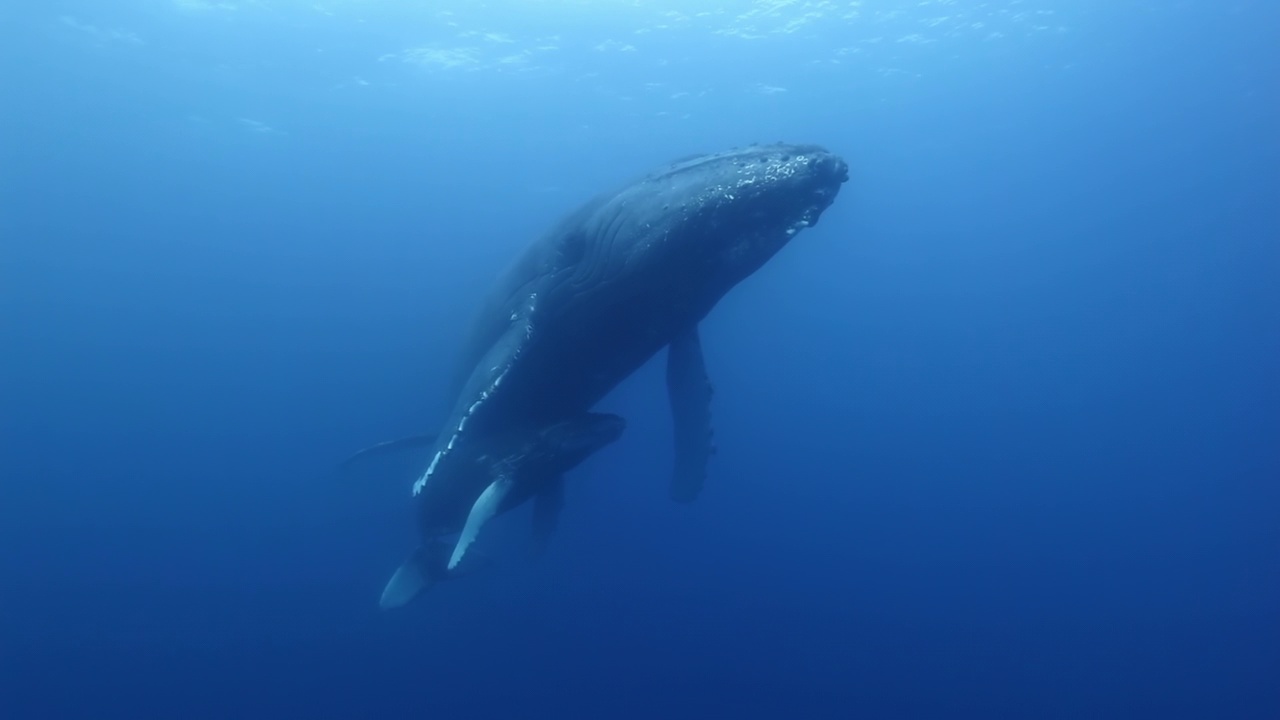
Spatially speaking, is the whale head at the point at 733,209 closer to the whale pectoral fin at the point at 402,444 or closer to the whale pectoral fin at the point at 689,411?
the whale pectoral fin at the point at 689,411

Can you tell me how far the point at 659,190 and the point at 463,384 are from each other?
3.56 m

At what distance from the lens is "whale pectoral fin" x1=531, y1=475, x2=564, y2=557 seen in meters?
9.09

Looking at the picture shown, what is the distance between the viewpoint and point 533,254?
24.2 feet

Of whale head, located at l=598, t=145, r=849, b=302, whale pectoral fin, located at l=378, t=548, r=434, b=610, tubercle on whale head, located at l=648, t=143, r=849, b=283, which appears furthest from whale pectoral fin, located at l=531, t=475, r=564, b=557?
tubercle on whale head, located at l=648, t=143, r=849, b=283

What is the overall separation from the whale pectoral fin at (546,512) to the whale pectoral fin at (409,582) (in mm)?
1269

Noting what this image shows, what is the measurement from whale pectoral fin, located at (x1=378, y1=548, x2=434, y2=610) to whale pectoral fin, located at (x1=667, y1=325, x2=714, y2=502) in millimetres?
2873

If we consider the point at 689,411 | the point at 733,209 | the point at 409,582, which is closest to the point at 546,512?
the point at 409,582

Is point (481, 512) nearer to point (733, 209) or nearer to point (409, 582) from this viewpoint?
point (409, 582)

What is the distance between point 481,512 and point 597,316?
218 cm

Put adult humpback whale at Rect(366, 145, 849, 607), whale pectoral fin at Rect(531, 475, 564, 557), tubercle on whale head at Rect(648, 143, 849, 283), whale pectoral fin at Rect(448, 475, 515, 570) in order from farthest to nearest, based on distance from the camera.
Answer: whale pectoral fin at Rect(531, 475, 564, 557) < whale pectoral fin at Rect(448, 475, 515, 570) < adult humpback whale at Rect(366, 145, 849, 607) < tubercle on whale head at Rect(648, 143, 849, 283)

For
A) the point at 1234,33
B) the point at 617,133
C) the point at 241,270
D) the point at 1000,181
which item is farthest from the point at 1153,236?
the point at 241,270

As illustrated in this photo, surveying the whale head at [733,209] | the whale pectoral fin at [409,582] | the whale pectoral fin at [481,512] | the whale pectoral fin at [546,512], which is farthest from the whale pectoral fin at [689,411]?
the whale pectoral fin at [409,582]

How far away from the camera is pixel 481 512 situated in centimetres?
715

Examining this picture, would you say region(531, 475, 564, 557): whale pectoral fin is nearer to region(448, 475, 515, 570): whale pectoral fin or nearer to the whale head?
region(448, 475, 515, 570): whale pectoral fin
